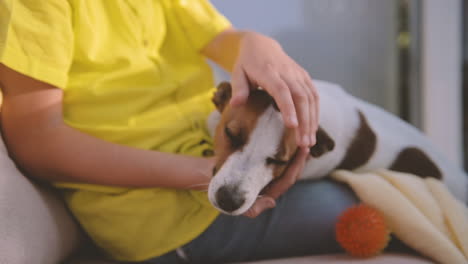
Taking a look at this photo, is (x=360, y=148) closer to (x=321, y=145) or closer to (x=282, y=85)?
(x=321, y=145)

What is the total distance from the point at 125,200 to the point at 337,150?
50 centimetres

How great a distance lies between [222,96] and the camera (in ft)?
3.29

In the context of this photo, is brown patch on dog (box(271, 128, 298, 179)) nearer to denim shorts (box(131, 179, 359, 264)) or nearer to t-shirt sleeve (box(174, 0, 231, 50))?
denim shorts (box(131, 179, 359, 264))

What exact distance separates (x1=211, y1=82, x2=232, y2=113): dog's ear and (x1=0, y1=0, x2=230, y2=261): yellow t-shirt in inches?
2.1

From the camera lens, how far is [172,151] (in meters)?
0.92

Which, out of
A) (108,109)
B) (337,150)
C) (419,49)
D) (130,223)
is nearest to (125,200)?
(130,223)

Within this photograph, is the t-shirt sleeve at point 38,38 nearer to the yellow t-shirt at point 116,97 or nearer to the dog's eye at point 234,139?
the yellow t-shirt at point 116,97

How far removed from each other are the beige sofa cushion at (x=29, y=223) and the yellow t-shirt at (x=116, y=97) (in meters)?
0.05

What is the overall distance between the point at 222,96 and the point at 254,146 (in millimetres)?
168

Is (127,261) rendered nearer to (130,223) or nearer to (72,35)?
(130,223)

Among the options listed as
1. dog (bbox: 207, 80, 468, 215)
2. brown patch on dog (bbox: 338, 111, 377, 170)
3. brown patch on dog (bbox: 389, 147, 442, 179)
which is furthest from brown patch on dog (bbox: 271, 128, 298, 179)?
brown patch on dog (bbox: 389, 147, 442, 179)

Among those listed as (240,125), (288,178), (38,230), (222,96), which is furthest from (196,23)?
(38,230)

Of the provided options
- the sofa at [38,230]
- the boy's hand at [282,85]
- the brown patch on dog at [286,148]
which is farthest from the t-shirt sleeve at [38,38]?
the brown patch on dog at [286,148]

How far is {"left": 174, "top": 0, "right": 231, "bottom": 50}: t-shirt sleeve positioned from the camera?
1.08m
